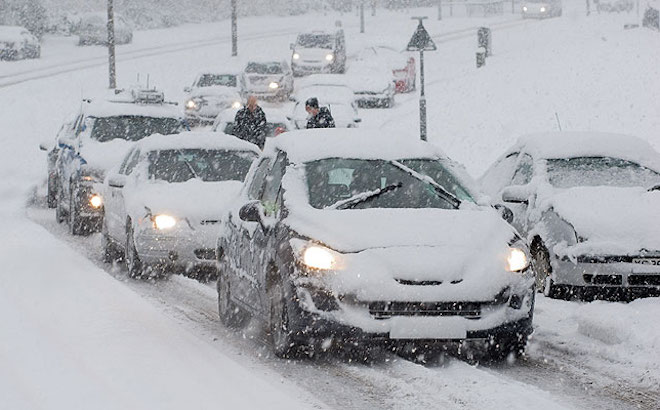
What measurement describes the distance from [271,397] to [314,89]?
28990 millimetres

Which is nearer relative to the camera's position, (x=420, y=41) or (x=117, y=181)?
(x=117, y=181)

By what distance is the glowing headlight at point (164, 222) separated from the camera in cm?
1395

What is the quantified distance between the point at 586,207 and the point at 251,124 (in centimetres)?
828

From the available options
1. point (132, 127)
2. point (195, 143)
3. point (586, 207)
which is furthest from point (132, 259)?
point (132, 127)

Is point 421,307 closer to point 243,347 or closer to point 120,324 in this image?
point 243,347

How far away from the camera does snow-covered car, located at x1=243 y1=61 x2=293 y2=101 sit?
43031 millimetres

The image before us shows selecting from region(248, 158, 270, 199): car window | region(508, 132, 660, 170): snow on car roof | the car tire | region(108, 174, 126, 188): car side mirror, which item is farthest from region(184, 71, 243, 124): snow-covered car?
region(248, 158, 270, 199): car window

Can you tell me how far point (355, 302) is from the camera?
881cm

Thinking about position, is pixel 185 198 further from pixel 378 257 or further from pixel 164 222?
pixel 378 257

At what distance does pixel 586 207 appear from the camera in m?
12.4

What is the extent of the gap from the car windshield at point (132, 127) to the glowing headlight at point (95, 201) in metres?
1.50

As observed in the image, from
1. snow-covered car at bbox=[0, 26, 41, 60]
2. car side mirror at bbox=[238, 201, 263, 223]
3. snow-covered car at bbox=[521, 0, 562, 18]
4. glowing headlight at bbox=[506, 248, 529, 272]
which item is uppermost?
snow-covered car at bbox=[521, 0, 562, 18]

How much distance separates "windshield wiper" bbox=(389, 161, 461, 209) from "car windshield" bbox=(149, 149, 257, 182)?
16.8ft

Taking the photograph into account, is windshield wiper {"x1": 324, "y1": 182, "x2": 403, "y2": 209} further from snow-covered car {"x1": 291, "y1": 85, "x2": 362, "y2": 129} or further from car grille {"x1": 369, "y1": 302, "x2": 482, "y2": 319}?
snow-covered car {"x1": 291, "y1": 85, "x2": 362, "y2": 129}
